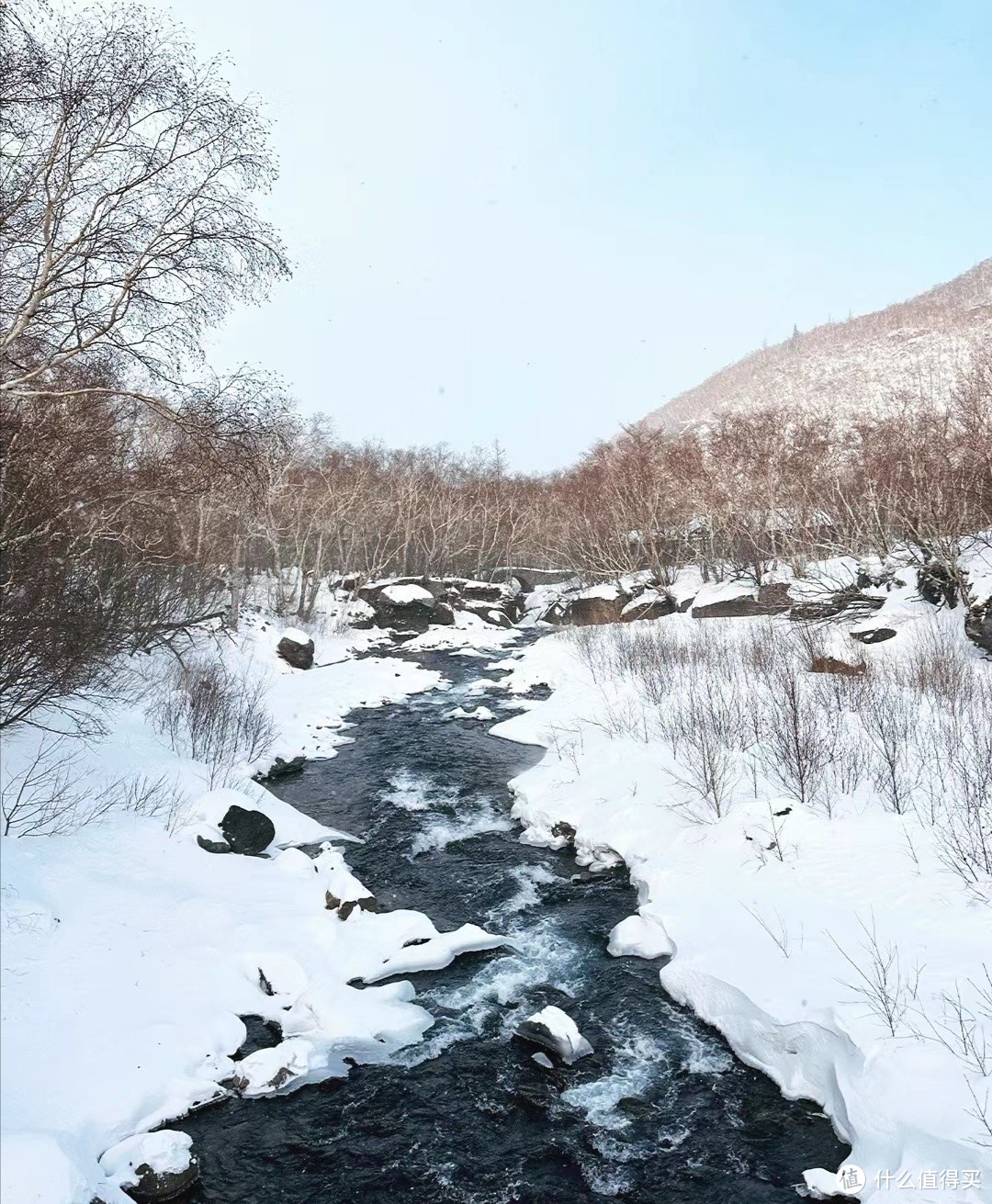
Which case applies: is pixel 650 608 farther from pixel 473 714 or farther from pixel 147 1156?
pixel 147 1156

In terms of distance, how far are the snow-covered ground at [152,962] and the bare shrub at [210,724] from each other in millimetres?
1313

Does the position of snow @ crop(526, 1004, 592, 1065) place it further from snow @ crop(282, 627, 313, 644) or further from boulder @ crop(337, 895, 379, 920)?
snow @ crop(282, 627, 313, 644)

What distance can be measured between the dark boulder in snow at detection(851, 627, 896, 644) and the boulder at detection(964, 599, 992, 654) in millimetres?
1787

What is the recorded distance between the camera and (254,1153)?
4770 millimetres

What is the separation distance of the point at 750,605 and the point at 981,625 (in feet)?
32.9

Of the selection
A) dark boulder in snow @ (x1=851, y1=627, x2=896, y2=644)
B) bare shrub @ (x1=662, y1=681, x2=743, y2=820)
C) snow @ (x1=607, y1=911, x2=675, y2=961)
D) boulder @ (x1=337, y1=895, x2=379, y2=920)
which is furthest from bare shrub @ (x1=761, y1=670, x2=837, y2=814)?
dark boulder in snow @ (x1=851, y1=627, x2=896, y2=644)

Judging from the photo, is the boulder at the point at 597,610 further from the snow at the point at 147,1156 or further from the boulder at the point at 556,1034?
the snow at the point at 147,1156

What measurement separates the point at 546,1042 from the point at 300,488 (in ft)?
101

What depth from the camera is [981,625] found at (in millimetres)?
14531

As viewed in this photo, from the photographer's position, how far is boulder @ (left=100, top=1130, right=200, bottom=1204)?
4.26 m

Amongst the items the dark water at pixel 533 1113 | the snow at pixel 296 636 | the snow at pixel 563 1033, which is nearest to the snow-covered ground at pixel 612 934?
the dark water at pixel 533 1113

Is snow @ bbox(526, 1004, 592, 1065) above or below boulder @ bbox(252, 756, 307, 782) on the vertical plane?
below

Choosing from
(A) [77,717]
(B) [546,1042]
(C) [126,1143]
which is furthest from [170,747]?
(B) [546,1042]

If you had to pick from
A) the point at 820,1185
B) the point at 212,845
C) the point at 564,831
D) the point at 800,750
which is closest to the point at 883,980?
the point at 820,1185
